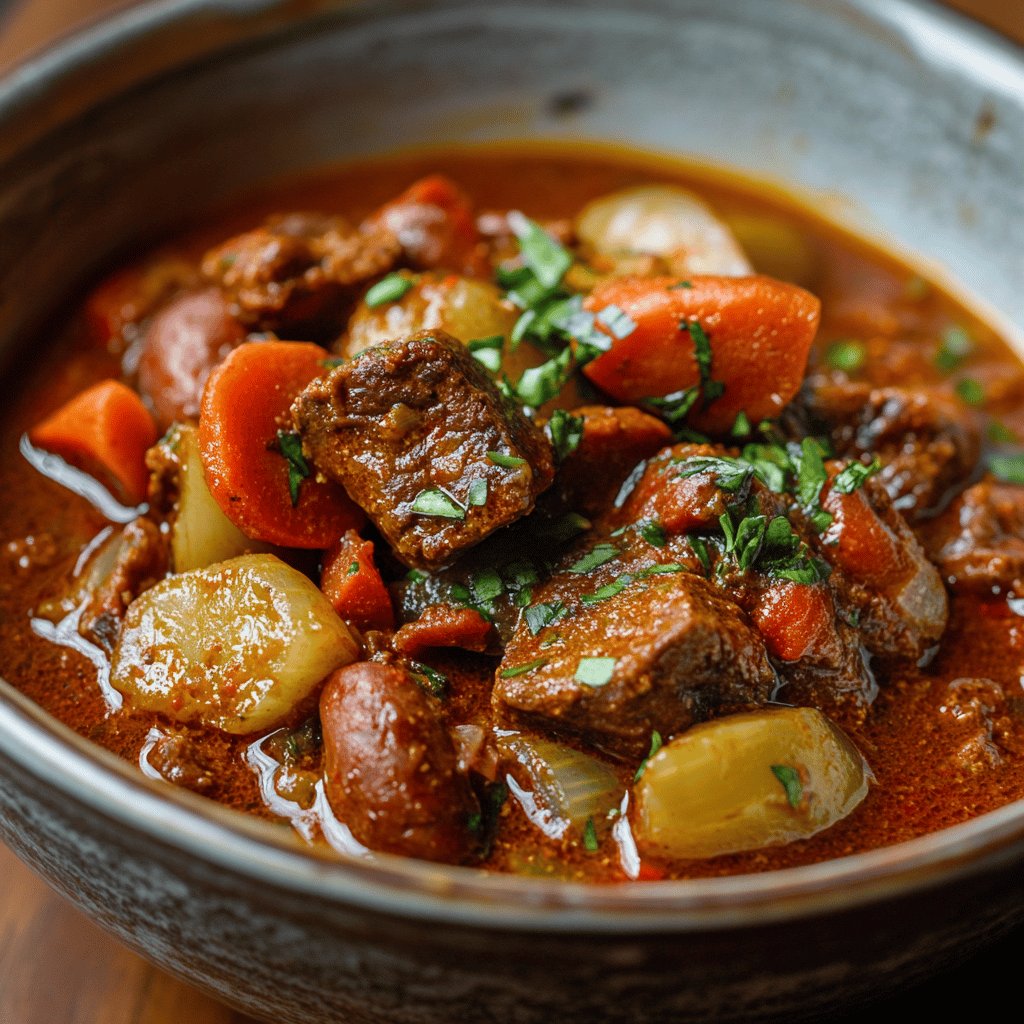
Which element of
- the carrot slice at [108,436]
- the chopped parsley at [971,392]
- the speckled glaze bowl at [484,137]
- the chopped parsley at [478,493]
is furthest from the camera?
the chopped parsley at [971,392]

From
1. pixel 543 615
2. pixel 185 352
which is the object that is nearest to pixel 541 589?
pixel 543 615

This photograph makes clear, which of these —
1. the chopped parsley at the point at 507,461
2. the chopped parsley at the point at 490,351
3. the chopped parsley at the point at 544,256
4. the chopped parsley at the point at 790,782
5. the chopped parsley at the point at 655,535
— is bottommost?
the chopped parsley at the point at 790,782

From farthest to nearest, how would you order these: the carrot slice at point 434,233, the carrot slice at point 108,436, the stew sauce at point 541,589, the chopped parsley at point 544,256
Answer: the carrot slice at point 434,233, the chopped parsley at point 544,256, the carrot slice at point 108,436, the stew sauce at point 541,589

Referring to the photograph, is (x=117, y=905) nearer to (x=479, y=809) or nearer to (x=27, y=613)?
(x=479, y=809)

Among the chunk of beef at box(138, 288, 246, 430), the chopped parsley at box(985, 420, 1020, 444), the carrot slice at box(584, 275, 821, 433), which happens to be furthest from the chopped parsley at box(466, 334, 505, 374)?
the chopped parsley at box(985, 420, 1020, 444)

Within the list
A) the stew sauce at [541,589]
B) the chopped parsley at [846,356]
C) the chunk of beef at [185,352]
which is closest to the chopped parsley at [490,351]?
the stew sauce at [541,589]

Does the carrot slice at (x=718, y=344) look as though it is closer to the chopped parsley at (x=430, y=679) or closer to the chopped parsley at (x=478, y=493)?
the chopped parsley at (x=478, y=493)

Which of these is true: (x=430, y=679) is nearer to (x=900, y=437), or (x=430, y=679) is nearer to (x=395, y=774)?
(x=395, y=774)

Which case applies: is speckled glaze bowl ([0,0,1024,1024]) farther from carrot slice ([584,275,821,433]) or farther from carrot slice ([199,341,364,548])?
carrot slice ([584,275,821,433])
